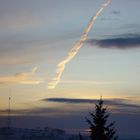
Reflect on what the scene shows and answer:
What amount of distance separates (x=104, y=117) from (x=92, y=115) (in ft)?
4.38

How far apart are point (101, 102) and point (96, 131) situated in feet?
14.2

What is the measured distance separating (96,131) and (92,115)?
2053 mm

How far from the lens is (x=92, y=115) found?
6109 cm

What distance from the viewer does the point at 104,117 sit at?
60969 millimetres

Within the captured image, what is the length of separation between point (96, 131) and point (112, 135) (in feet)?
6.84

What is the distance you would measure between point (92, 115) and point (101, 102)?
2566mm

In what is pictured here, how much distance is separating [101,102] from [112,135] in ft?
14.0

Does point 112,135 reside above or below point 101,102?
below

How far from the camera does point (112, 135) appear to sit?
60.8 m

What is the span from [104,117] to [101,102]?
100 inches

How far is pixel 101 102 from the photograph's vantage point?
63.0 m

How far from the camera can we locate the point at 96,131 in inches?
2359
